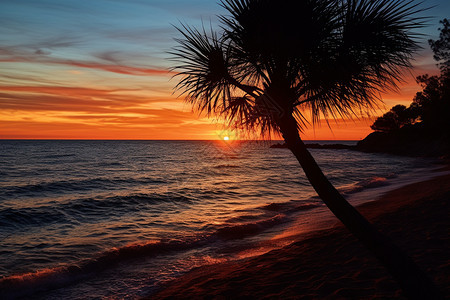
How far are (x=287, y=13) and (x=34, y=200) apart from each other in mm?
22248

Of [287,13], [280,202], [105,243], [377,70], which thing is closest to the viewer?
[287,13]

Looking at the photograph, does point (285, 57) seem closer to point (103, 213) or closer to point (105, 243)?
point (105, 243)

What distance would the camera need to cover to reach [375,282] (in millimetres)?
5660

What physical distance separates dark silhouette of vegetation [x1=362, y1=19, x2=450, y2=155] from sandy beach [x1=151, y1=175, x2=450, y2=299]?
8495 mm

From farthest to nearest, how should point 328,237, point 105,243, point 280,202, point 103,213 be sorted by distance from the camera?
point 280,202 < point 103,213 < point 105,243 < point 328,237

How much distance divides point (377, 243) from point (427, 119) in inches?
1477

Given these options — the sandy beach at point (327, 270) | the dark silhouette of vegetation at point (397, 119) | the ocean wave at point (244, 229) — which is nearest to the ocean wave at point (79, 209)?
the ocean wave at point (244, 229)

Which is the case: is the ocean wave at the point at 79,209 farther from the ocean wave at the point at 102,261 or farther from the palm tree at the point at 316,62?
the palm tree at the point at 316,62

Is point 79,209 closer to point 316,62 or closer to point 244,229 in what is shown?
point 244,229

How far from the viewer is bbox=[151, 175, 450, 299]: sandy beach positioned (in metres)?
5.64

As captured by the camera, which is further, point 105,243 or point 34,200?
point 34,200

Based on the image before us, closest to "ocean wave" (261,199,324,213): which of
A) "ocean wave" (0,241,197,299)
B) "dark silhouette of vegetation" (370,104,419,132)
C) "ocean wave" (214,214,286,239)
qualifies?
"ocean wave" (214,214,286,239)

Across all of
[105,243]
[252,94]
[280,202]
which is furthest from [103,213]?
[252,94]

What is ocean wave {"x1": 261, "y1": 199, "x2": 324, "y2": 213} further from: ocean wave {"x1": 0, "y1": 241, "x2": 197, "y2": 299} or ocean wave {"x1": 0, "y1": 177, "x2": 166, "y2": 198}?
ocean wave {"x1": 0, "y1": 177, "x2": 166, "y2": 198}
